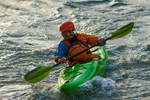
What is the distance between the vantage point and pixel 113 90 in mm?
5430

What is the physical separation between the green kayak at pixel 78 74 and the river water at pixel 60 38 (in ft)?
0.52

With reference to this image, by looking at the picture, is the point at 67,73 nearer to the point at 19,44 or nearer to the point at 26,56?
the point at 26,56

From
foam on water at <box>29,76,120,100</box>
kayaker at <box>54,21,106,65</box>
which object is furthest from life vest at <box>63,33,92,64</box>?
foam on water at <box>29,76,120,100</box>

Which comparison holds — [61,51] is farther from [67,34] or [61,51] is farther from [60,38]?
[60,38]

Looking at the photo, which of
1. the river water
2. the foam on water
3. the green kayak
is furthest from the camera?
the river water

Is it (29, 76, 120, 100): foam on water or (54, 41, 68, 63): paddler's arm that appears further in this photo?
(54, 41, 68, 63): paddler's arm

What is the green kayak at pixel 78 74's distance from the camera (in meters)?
5.17

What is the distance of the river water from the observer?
5.50 meters

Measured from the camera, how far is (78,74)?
5.38m

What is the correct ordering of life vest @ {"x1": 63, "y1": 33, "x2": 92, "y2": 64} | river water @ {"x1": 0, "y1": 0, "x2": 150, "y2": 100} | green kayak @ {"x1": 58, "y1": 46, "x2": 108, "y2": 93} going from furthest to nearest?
life vest @ {"x1": 63, "y1": 33, "x2": 92, "y2": 64} → river water @ {"x1": 0, "y1": 0, "x2": 150, "y2": 100} → green kayak @ {"x1": 58, "y1": 46, "x2": 108, "y2": 93}

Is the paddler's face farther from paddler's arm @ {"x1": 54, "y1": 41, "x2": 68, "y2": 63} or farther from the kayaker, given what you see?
paddler's arm @ {"x1": 54, "y1": 41, "x2": 68, "y2": 63}

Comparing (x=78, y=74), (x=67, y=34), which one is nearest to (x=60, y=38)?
(x=67, y=34)

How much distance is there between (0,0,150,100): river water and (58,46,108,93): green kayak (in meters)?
0.16

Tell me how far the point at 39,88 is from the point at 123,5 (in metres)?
7.31
